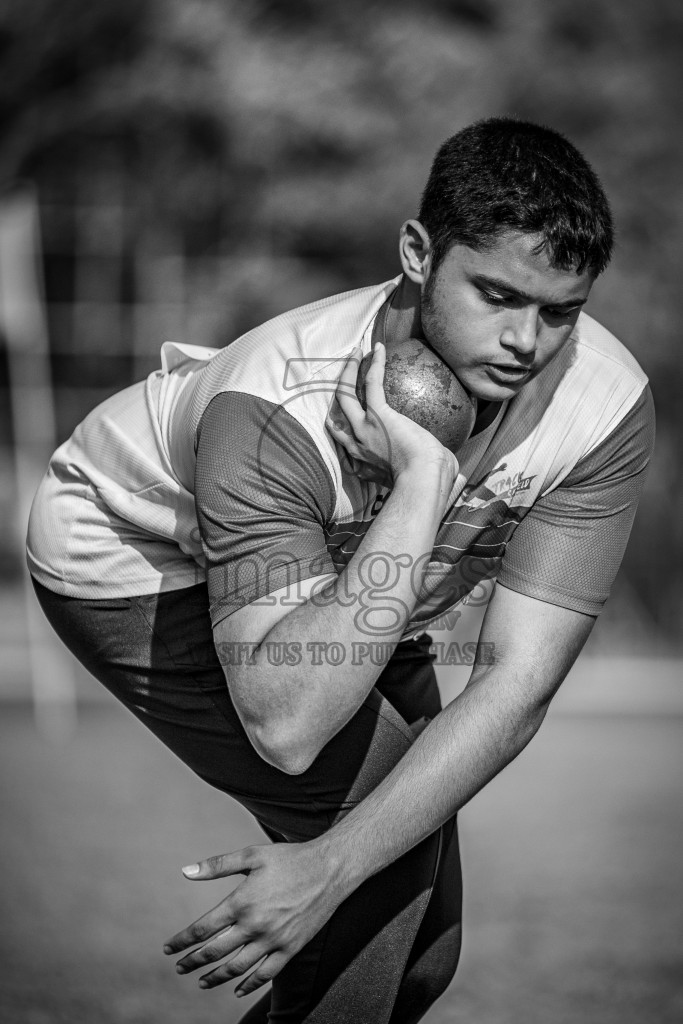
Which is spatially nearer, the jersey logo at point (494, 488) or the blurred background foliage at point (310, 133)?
the jersey logo at point (494, 488)

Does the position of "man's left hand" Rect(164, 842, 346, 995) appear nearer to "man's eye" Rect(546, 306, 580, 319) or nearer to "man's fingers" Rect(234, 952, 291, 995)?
"man's fingers" Rect(234, 952, 291, 995)

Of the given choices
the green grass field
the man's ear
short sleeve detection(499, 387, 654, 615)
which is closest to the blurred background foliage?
the green grass field

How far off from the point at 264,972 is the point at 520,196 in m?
1.90

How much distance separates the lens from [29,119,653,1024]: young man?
2.60m

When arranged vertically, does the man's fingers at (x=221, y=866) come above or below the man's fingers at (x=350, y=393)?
below

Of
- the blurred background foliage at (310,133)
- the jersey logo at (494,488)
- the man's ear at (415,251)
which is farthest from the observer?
the blurred background foliage at (310,133)

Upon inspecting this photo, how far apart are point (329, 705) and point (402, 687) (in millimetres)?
818

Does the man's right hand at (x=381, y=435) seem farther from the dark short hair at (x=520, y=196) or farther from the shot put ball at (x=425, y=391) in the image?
the dark short hair at (x=520, y=196)

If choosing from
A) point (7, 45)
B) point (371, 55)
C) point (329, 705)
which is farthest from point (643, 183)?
point (329, 705)

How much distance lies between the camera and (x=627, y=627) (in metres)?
8.81

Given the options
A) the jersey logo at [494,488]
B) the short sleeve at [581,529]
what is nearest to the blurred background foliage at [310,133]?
the short sleeve at [581,529]

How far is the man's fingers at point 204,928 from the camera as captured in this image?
2.62 metres

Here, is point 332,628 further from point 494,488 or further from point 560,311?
point 560,311

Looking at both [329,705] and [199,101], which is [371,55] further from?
[329,705]
